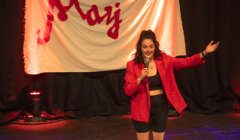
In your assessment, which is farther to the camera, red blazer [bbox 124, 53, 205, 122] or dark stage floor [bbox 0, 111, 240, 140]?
dark stage floor [bbox 0, 111, 240, 140]

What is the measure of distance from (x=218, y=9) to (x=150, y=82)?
3525 millimetres

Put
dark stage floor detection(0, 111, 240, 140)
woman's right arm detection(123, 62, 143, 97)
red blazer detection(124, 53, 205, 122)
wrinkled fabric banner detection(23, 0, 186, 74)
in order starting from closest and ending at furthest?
woman's right arm detection(123, 62, 143, 97) < red blazer detection(124, 53, 205, 122) < dark stage floor detection(0, 111, 240, 140) < wrinkled fabric banner detection(23, 0, 186, 74)

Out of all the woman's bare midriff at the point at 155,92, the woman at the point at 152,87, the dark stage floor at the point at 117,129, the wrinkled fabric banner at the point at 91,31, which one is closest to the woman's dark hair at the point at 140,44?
the woman at the point at 152,87

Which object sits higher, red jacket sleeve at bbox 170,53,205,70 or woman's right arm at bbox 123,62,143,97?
red jacket sleeve at bbox 170,53,205,70

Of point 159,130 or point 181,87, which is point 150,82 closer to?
point 159,130

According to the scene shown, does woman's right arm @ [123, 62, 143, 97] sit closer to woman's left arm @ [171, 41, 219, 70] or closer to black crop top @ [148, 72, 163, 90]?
black crop top @ [148, 72, 163, 90]

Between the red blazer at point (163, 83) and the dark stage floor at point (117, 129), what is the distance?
1563 millimetres

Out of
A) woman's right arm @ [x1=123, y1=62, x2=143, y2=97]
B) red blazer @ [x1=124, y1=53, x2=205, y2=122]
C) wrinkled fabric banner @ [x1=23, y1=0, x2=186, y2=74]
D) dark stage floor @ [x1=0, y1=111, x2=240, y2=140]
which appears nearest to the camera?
woman's right arm @ [x1=123, y1=62, x2=143, y2=97]

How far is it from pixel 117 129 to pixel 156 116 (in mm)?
2001

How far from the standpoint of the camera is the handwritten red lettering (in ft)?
15.6

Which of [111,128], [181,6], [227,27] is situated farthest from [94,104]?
[227,27]

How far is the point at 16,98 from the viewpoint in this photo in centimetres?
486

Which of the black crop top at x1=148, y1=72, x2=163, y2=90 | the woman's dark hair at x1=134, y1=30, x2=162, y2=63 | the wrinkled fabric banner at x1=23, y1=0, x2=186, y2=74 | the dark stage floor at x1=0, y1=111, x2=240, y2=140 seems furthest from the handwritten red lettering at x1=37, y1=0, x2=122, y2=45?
the black crop top at x1=148, y1=72, x2=163, y2=90

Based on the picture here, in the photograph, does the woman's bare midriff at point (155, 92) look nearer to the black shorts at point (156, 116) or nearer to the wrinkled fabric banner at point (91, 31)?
the black shorts at point (156, 116)
